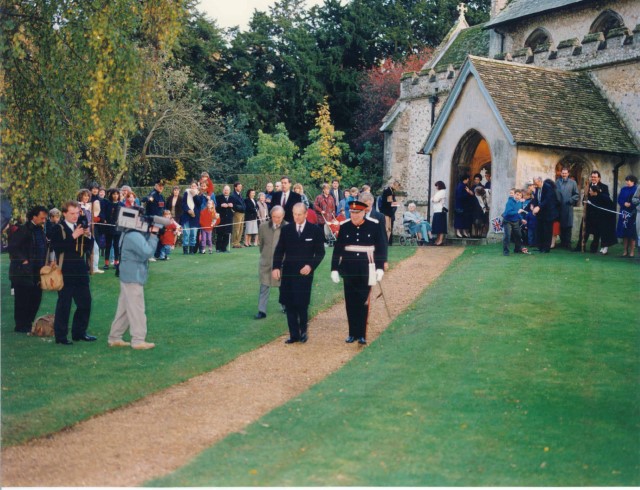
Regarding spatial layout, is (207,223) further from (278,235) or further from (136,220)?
(136,220)

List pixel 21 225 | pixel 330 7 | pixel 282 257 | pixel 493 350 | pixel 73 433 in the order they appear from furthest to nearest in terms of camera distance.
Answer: pixel 330 7 < pixel 21 225 < pixel 282 257 < pixel 493 350 < pixel 73 433

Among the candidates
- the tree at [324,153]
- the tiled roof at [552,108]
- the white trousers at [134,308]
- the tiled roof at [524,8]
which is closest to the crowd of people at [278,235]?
the white trousers at [134,308]

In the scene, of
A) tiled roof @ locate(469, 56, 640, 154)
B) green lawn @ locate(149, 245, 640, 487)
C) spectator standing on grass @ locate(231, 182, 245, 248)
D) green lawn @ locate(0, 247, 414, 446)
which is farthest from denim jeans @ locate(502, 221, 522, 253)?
Answer: spectator standing on grass @ locate(231, 182, 245, 248)

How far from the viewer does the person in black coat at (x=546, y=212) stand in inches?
800

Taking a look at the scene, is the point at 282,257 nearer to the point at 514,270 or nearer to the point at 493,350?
the point at 493,350

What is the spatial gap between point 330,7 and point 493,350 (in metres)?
50.3

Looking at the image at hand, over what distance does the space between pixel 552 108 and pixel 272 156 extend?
2436 cm

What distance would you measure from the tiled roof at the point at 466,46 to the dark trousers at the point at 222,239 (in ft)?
62.4

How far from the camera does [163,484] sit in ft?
20.5

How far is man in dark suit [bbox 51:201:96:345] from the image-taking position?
11711mm

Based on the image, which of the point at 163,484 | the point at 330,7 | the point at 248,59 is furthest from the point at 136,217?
the point at 330,7

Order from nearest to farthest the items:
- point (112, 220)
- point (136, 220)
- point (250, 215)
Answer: point (136, 220) → point (112, 220) → point (250, 215)

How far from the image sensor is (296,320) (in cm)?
1188

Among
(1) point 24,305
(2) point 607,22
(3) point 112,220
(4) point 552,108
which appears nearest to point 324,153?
(2) point 607,22
